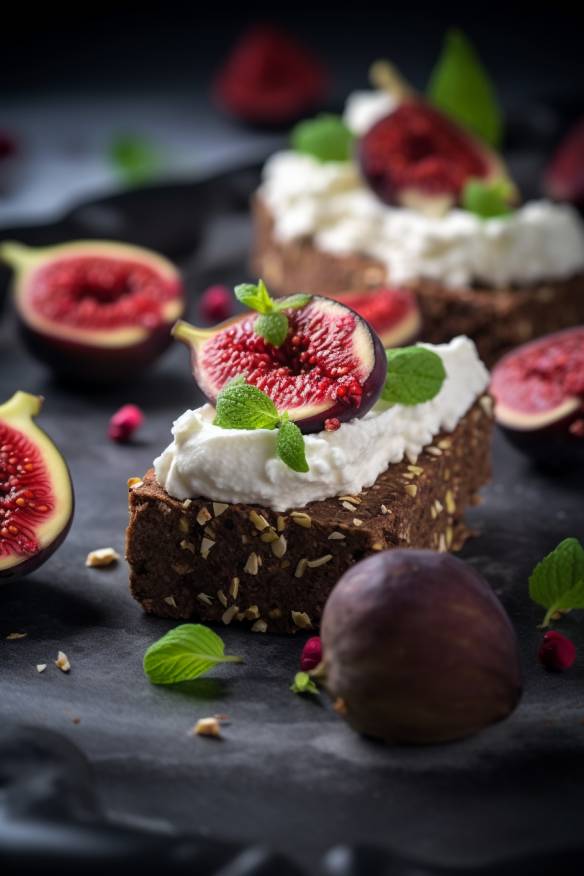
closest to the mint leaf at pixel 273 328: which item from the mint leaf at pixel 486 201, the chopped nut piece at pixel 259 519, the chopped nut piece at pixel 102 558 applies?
the chopped nut piece at pixel 259 519

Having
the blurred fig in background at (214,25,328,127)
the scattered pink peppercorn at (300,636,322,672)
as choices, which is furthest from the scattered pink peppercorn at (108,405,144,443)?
the blurred fig in background at (214,25,328,127)

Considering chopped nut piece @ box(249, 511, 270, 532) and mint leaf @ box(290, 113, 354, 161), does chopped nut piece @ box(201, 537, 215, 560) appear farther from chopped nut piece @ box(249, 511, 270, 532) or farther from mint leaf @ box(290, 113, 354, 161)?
mint leaf @ box(290, 113, 354, 161)

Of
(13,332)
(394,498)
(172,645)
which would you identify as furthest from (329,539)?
(13,332)

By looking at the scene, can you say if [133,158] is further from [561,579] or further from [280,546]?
[561,579]

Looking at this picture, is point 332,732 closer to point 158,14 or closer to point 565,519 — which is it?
point 565,519

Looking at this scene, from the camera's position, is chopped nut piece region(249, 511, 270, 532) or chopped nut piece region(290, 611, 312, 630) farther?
chopped nut piece region(290, 611, 312, 630)
